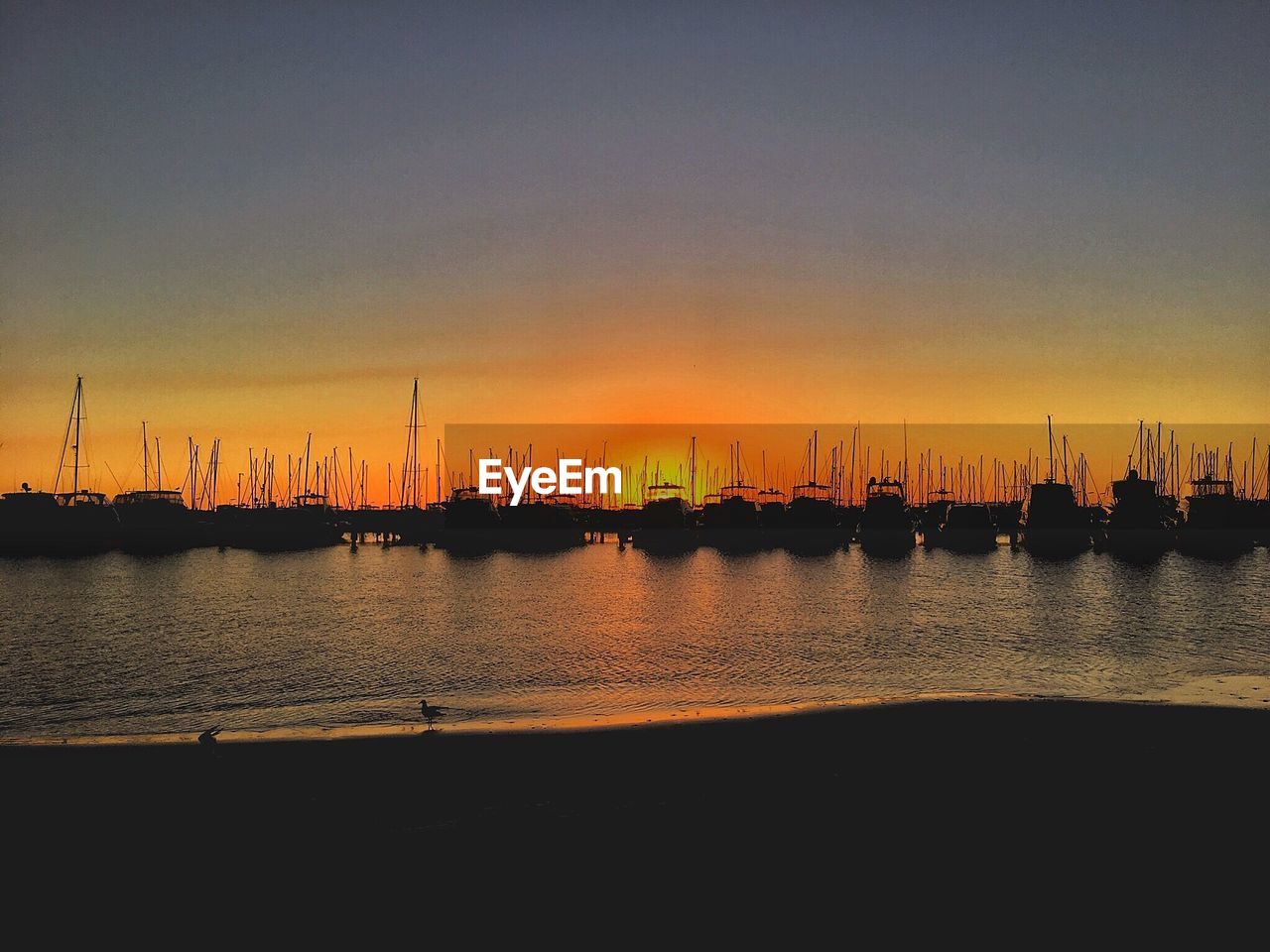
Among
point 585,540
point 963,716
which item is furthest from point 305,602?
point 585,540

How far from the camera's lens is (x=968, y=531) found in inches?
4274

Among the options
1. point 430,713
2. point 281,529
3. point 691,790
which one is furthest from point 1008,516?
point 691,790

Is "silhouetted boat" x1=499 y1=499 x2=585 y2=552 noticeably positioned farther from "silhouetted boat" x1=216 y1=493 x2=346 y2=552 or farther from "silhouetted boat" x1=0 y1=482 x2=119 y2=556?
"silhouetted boat" x1=0 y1=482 x2=119 y2=556

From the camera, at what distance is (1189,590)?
182ft

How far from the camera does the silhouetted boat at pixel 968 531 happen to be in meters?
107

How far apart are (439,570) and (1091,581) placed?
5524 centimetres

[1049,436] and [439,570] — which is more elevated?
[1049,436]

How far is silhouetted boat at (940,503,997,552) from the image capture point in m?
107

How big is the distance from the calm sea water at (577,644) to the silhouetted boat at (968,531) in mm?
36774

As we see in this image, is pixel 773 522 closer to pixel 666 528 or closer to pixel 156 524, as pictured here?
pixel 666 528

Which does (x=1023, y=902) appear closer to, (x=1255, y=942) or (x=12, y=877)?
(x=1255, y=942)

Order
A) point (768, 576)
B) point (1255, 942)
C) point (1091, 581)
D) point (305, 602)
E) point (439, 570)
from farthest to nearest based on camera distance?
point (439, 570)
point (768, 576)
point (1091, 581)
point (305, 602)
point (1255, 942)

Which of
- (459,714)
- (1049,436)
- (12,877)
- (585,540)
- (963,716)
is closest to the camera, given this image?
(12,877)

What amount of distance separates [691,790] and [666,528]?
105m
